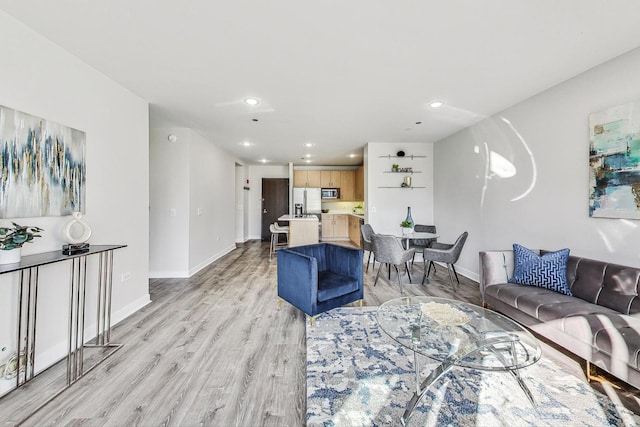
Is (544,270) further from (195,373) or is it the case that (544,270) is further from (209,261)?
(209,261)

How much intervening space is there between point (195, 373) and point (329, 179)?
6853mm

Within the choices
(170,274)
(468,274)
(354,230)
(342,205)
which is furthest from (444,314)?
(342,205)

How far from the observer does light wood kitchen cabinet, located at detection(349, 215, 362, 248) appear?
24.1 feet

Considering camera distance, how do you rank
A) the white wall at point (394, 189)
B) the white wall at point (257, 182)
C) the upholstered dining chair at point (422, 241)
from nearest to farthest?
the upholstered dining chair at point (422, 241), the white wall at point (394, 189), the white wall at point (257, 182)

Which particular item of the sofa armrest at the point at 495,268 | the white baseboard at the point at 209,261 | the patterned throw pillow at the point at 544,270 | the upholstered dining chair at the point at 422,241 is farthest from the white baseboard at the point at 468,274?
the white baseboard at the point at 209,261

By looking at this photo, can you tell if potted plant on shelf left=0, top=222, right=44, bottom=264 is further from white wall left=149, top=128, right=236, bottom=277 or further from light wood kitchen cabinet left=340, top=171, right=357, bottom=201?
light wood kitchen cabinet left=340, top=171, right=357, bottom=201

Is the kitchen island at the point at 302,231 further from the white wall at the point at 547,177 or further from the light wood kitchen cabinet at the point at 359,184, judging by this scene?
the white wall at the point at 547,177

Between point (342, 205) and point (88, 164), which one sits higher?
point (88, 164)

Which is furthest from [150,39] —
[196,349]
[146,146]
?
[196,349]

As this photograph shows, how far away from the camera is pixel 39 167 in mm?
1984

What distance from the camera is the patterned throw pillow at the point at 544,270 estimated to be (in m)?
2.47

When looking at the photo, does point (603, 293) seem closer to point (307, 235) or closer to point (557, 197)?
point (557, 197)

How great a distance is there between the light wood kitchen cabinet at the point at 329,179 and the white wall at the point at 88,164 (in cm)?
549

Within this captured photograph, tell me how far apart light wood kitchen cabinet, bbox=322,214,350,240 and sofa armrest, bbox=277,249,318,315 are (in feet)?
17.7
